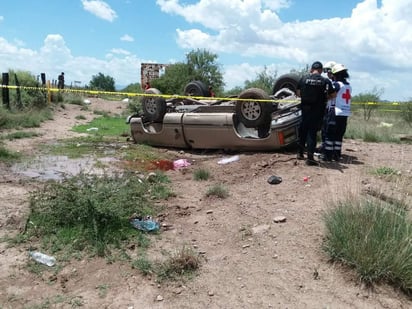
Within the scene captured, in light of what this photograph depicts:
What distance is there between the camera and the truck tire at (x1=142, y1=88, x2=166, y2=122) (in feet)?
36.2

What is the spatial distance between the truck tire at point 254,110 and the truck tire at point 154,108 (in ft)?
6.98

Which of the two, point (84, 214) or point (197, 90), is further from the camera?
point (197, 90)

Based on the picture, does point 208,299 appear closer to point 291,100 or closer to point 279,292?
point 279,292

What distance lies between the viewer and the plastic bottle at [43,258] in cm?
458

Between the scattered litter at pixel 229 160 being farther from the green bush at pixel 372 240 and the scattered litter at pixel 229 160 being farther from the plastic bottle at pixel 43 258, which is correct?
the plastic bottle at pixel 43 258

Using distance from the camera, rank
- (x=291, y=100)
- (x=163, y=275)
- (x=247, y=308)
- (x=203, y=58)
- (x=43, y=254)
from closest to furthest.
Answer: (x=247, y=308) → (x=163, y=275) → (x=43, y=254) → (x=291, y=100) → (x=203, y=58)

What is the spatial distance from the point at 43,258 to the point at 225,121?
5.79 m

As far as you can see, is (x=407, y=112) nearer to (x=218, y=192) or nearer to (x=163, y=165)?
(x=163, y=165)

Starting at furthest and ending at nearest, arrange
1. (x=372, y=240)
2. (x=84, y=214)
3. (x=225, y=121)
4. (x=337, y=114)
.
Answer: (x=225, y=121) < (x=337, y=114) < (x=84, y=214) < (x=372, y=240)

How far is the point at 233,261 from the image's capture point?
4.57m

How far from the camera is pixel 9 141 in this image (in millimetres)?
11688

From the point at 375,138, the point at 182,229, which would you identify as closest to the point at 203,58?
the point at 375,138

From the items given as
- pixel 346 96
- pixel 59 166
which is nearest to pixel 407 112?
pixel 346 96

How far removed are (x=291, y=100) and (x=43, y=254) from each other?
20.7ft
